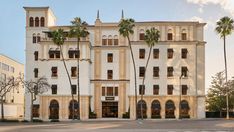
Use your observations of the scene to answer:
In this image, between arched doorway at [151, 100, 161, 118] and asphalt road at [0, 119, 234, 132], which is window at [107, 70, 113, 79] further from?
asphalt road at [0, 119, 234, 132]

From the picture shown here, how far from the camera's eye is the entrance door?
10600 centimetres

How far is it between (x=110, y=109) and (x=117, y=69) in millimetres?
9274

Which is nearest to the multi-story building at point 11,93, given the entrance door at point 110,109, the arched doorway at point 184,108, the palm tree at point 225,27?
the entrance door at point 110,109

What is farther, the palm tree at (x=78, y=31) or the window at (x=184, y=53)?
the window at (x=184, y=53)

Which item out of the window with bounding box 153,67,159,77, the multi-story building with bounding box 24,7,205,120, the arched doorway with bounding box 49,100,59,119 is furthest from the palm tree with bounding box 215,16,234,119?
the arched doorway with bounding box 49,100,59,119

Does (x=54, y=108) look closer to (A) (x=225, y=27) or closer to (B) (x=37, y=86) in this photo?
(B) (x=37, y=86)

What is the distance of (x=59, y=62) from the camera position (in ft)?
338

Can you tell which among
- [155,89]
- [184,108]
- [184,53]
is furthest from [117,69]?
[184,108]

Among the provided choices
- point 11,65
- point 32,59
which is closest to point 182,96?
point 32,59

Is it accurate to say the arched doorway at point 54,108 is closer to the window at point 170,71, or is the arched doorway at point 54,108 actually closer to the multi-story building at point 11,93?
the window at point 170,71

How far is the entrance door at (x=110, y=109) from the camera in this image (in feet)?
348

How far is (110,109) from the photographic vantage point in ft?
349

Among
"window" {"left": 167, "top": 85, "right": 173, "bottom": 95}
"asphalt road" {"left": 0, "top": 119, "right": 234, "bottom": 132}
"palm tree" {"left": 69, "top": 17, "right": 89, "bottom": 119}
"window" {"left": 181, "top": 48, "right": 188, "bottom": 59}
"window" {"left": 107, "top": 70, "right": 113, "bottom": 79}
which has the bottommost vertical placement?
"asphalt road" {"left": 0, "top": 119, "right": 234, "bottom": 132}

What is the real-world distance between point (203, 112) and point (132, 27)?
25.4m
